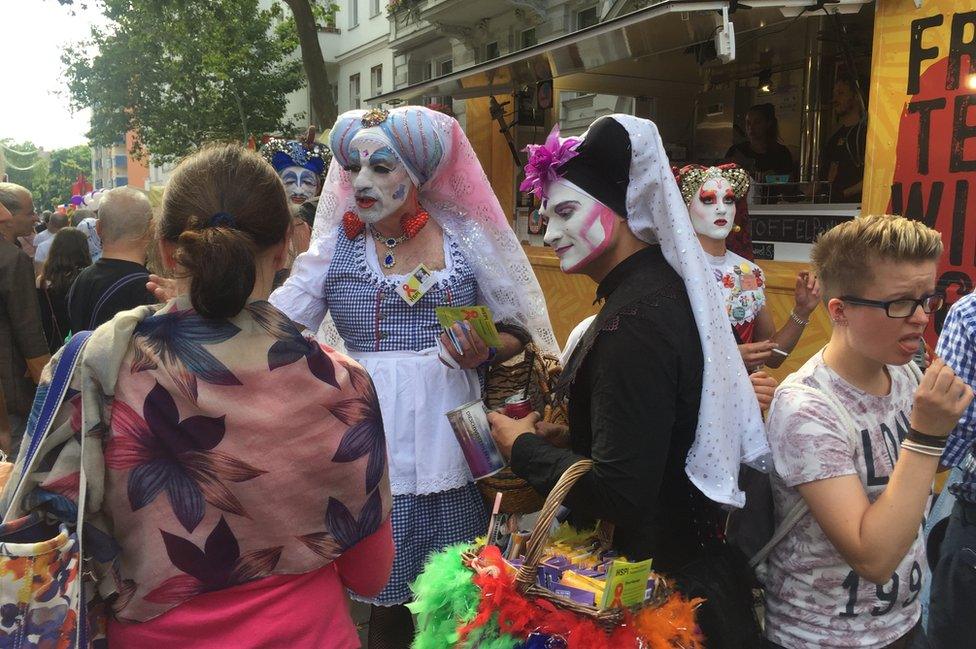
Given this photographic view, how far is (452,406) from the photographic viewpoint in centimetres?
244

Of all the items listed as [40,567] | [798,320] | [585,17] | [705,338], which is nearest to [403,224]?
[705,338]

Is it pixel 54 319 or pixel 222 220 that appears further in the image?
pixel 54 319

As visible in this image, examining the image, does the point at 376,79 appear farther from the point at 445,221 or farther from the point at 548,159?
the point at 548,159

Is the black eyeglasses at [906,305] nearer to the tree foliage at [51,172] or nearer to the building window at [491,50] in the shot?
the building window at [491,50]

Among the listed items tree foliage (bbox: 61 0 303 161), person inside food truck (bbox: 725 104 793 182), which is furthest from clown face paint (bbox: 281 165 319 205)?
tree foliage (bbox: 61 0 303 161)

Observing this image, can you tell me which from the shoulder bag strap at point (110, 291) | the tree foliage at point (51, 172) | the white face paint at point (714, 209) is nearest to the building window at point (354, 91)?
the white face paint at point (714, 209)

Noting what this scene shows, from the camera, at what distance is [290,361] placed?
1260mm

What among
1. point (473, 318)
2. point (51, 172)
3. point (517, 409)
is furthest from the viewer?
point (51, 172)

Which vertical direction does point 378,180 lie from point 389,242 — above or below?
above

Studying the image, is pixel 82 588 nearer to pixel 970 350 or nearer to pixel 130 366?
pixel 130 366

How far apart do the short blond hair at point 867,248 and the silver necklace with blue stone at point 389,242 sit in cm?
136

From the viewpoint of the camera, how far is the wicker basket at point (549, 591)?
141 cm

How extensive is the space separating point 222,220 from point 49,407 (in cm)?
40

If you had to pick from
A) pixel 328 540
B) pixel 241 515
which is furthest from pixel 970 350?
pixel 241 515
